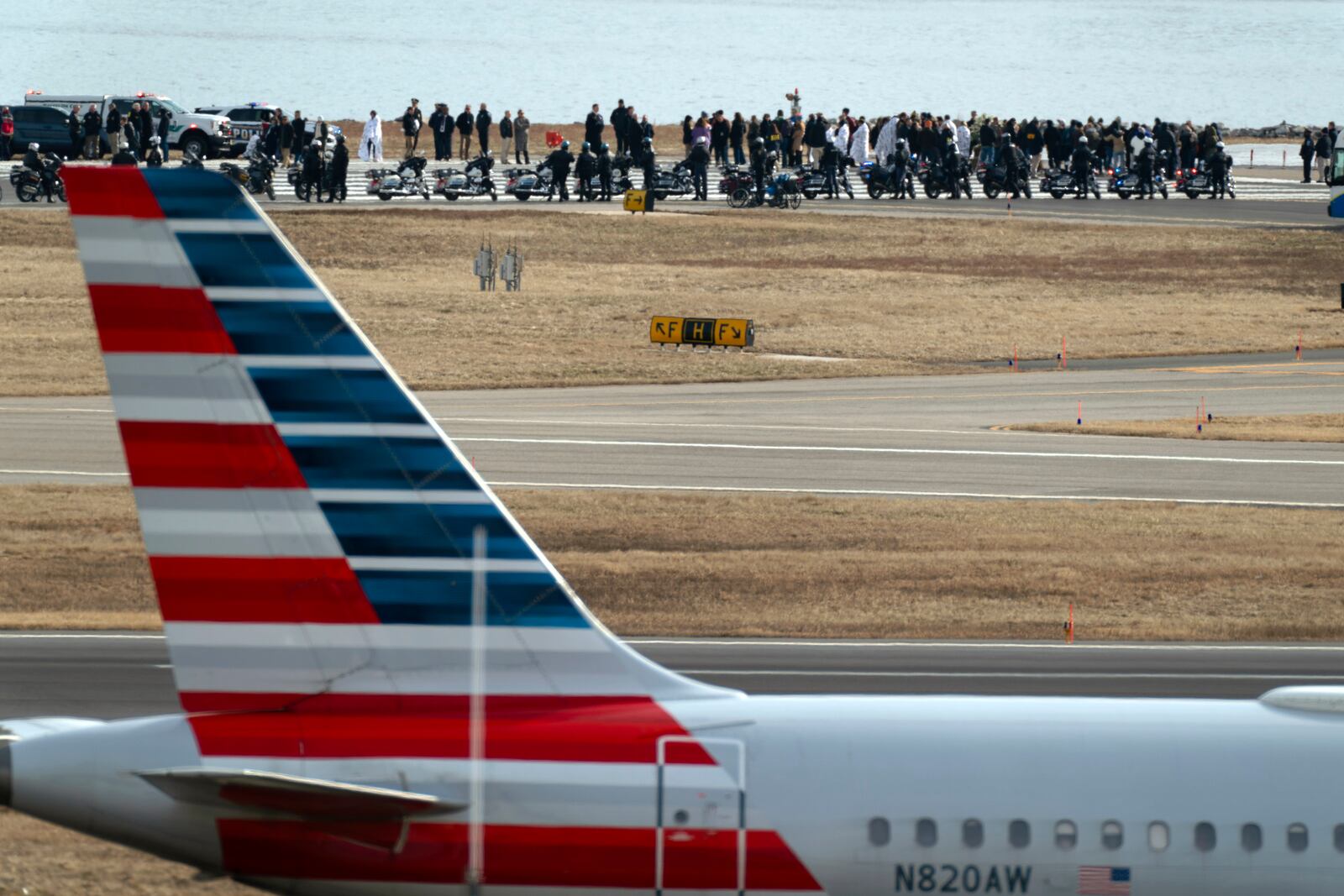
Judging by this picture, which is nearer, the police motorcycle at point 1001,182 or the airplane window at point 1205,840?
the airplane window at point 1205,840

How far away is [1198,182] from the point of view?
83.1 m

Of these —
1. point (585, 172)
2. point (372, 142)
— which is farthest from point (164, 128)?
point (585, 172)

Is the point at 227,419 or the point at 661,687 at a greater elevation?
the point at 227,419

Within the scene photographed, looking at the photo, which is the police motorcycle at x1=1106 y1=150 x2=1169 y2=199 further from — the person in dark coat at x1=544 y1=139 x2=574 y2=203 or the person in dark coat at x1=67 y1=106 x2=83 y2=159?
the person in dark coat at x1=67 y1=106 x2=83 y2=159

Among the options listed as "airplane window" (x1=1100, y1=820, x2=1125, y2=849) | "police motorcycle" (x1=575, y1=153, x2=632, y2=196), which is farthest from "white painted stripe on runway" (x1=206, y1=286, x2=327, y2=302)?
"police motorcycle" (x1=575, y1=153, x2=632, y2=196)

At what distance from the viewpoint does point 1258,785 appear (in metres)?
9.55

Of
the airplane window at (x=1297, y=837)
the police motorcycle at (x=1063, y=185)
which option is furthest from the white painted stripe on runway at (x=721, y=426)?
the police motorcycle at (x=1063, y=185)

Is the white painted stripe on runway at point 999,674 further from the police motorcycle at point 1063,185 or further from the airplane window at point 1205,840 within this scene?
the police motorcycle at point 1063,185

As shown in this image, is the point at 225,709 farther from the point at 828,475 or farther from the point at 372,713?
the point at 828,475

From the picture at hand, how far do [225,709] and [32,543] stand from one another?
20.2 metres

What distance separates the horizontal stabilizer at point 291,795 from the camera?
8.95 meters

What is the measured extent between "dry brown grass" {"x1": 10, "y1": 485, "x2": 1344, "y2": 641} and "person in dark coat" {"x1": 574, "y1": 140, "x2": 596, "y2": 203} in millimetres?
43053

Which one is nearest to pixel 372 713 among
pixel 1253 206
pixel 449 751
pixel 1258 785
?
pixel 449 751

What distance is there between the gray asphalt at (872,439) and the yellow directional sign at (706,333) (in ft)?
13.3
